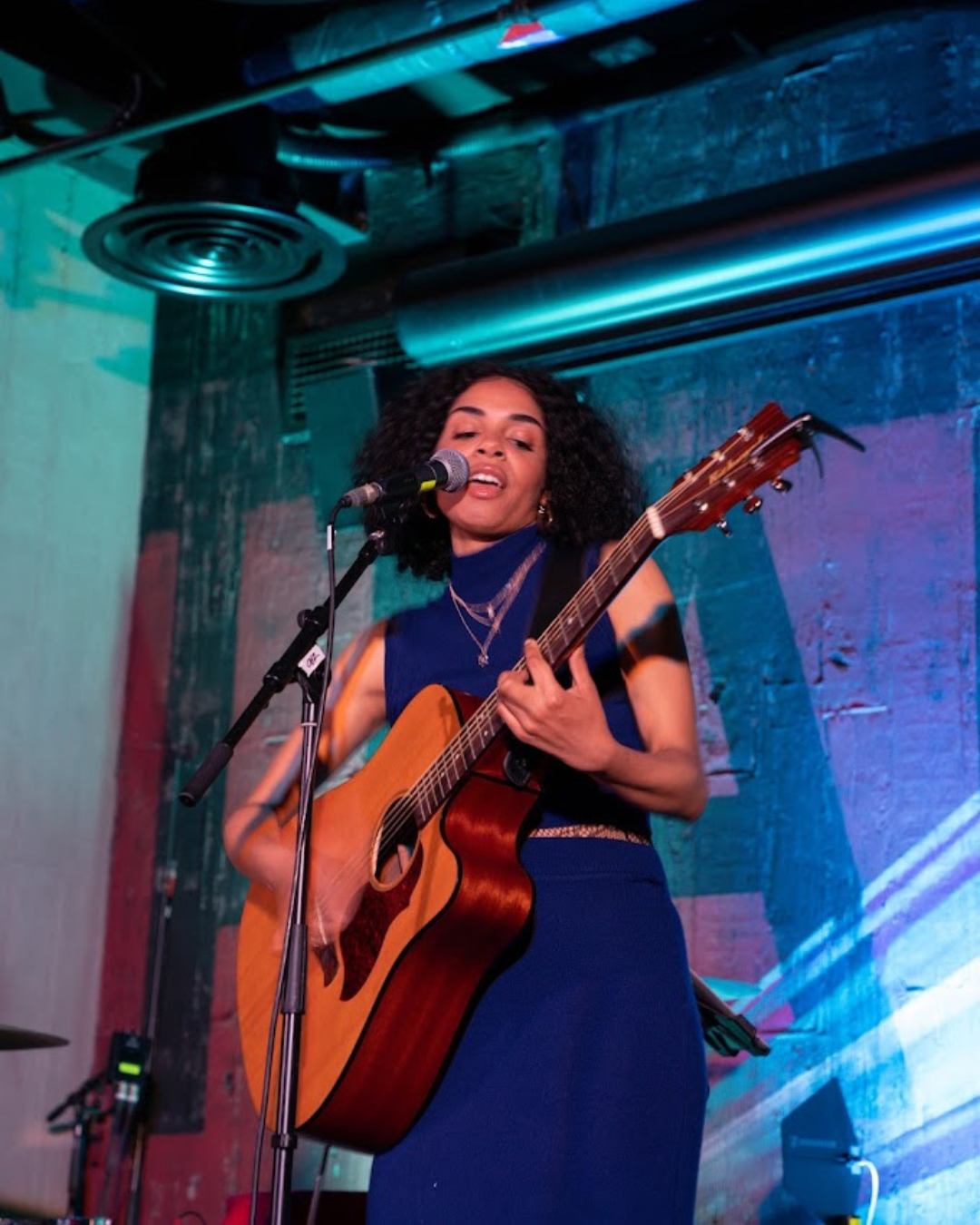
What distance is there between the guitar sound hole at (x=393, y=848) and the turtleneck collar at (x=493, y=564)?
1.55 ft

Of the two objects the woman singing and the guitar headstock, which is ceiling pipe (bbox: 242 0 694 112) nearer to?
the woman singing

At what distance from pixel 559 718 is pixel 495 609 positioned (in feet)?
1.97

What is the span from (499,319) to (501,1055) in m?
3.38

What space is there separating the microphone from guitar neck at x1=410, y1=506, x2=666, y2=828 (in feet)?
1.22

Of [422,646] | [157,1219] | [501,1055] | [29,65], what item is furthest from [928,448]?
[157,1219]

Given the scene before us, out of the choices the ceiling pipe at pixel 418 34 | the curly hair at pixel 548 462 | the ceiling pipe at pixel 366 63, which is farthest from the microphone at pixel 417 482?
the ceiling pipe at pixel 366 63

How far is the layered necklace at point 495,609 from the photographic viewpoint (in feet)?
A: 9.69

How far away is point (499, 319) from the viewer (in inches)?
216

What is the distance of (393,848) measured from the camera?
2869mm

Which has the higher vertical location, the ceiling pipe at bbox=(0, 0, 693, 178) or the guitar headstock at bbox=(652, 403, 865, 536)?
the ceiling pipe at bbox=(0, 0, 693, 178)

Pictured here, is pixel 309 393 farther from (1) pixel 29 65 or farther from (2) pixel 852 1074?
(2) pixel 852 1074

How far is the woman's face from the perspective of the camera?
3080 millimetres

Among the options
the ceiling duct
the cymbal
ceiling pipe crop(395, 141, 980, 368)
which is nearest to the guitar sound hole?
the cymbal

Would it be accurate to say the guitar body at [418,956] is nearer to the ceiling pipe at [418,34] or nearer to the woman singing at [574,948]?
the woman singing at [574,948]
